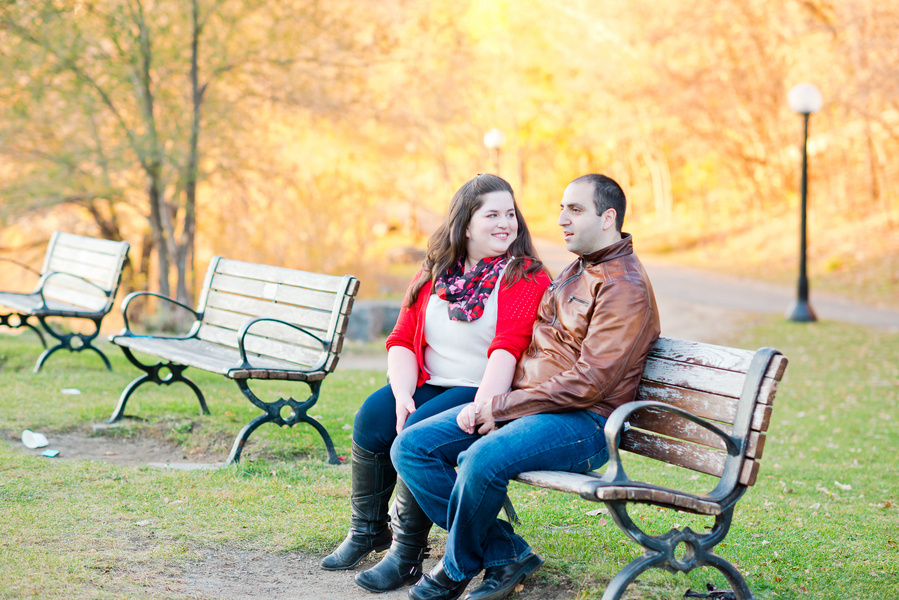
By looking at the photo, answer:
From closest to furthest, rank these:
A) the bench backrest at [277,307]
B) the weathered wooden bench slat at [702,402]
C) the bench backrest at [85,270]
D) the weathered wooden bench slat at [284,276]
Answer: the weathered wooden bench slat at [702,402] → the bench backrest at [277,307] → the weathered wooden bench slat at [284,276] → the bench backrest at [85,270]

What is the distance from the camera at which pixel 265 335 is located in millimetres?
5188

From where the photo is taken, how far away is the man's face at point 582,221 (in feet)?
10.0

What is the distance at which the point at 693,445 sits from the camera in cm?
295

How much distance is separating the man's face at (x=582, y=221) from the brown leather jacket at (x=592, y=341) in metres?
0.05

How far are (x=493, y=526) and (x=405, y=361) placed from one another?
0.85 metres

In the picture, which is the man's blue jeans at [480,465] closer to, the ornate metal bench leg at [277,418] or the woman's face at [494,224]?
the woman's face at [494,224]

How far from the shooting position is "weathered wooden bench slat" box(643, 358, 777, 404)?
2.71 meters

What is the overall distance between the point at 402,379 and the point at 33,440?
105 inches

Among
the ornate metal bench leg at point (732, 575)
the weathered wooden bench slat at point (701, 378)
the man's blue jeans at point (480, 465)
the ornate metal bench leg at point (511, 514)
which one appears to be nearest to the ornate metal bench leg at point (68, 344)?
the ornate metal bench leg at point (511, 514)

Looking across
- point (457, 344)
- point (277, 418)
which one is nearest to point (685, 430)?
point (457, 344)

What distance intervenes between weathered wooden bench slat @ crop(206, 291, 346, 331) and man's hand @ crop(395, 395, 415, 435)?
4.79ft

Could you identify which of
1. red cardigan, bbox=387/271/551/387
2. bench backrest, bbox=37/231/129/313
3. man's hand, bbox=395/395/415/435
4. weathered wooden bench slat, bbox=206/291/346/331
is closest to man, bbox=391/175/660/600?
red cardigan, bbox=387/271/551/387

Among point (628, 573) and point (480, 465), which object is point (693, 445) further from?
point (480, 465)

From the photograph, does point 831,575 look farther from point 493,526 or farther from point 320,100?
point 320,100
